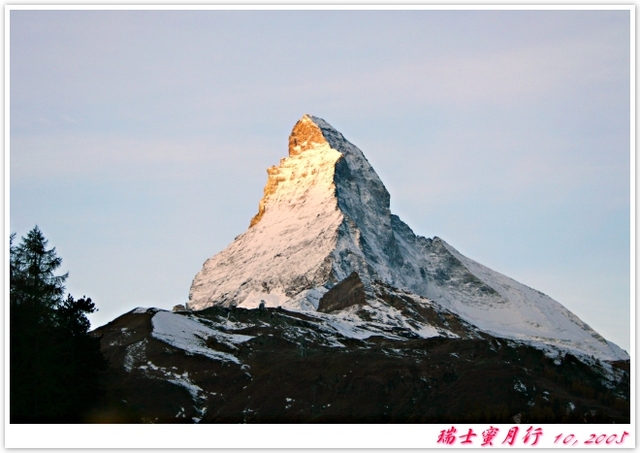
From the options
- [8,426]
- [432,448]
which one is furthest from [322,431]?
[8,426]

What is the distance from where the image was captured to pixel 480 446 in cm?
9175

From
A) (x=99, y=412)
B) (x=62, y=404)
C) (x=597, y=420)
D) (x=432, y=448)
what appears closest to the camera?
(x=432, y=448)

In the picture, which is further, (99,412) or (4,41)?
(99,412)

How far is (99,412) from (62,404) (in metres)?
12.6

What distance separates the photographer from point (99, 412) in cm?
12362

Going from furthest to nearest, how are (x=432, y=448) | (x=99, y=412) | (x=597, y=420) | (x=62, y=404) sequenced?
1. (x=597, y=420)
2. (x=99, y=412)
3. (x=62, y=404)
4. (x=432, y=448)

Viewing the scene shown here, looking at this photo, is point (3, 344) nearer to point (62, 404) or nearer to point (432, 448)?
point (62, 404)

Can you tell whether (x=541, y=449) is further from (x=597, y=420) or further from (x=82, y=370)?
(x=597, y=420)

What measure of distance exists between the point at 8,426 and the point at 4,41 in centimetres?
3144

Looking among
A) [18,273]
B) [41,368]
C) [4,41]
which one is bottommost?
[41,368]
